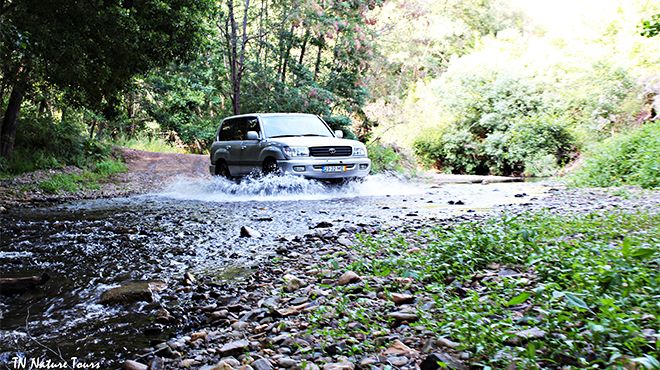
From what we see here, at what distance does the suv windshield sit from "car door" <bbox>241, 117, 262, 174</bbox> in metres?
0.27

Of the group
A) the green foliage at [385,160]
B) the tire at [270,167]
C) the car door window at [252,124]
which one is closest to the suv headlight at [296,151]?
the tire at [270,167]

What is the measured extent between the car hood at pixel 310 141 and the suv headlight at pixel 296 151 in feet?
0.29

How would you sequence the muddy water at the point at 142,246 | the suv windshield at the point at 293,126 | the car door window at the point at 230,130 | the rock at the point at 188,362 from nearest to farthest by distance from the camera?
1. the rock at the point at 188,362
2. the muddy water at the point at 142,246
3. the suv windshield at the point at 293,126
4. the car door window at the point at 230,130

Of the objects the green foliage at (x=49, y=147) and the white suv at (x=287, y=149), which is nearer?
the white suv at (x=287, y=149)

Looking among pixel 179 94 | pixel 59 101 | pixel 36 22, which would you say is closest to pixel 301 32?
pixel 179 94

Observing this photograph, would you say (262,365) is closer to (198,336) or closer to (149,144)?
(198,336)

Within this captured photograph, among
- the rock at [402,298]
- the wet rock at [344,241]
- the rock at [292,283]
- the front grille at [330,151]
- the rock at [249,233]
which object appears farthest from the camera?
the front grille at [330,151]

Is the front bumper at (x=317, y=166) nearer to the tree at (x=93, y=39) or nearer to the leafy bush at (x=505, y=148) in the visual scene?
the tree at (x=93, y=39)

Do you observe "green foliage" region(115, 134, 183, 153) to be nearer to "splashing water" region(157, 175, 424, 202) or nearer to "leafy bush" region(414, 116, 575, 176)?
"splashing water" region(157, 175, 424, 202)

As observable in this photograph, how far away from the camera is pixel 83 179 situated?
1264cm

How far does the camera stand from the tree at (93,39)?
8.60m

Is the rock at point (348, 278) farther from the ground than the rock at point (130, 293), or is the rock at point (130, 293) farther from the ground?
the rock at point (348, 278)

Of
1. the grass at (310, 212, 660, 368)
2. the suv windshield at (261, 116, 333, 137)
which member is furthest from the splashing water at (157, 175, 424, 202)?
the grass at (310, 212, 660, 368)

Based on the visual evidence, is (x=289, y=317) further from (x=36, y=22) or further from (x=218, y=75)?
(x=218, y=75)
